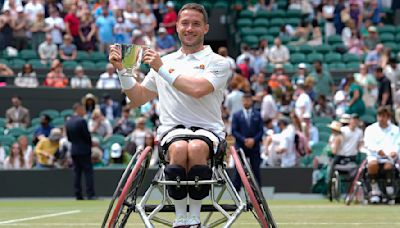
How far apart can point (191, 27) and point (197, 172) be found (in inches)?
44.5

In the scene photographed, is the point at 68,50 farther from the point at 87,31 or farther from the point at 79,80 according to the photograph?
the point at 79,80

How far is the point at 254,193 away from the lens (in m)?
8.55

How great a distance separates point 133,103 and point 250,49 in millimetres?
20048

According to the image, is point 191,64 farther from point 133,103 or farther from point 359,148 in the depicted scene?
point 359,148

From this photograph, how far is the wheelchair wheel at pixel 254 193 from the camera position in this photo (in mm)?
8352

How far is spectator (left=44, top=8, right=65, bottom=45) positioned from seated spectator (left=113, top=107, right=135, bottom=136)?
4.43 metres

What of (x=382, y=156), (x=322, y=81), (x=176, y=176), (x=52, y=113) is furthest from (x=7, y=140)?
(x=176, y=176)

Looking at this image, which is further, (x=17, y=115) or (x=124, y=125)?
(x=17, y=115)

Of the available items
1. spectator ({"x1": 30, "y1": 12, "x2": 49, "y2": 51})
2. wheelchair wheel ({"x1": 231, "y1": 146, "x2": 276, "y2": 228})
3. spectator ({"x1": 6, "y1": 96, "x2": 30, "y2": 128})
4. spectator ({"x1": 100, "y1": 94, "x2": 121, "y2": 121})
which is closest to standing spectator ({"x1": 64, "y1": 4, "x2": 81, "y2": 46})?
spectator ({"x1": 30, "y1": 12, "x2": 49, "y2": 51})

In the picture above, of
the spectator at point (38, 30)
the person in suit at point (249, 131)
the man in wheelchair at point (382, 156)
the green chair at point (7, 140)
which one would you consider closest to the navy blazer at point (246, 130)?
the person in suit at point (249, 131)

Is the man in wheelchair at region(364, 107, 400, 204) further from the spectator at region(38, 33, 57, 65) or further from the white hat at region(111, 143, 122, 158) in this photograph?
the spectator at region(38, 33, 57, 65)

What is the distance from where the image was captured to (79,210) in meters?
17.0

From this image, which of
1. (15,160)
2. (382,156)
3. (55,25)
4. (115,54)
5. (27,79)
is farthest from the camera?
(55,25)

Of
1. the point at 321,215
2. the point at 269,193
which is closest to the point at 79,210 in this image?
the point at 321,215
